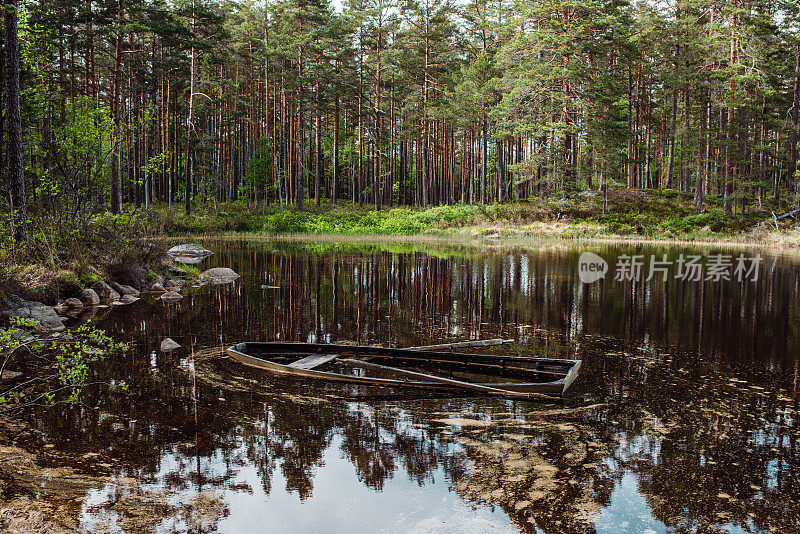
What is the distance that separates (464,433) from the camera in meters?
5.66

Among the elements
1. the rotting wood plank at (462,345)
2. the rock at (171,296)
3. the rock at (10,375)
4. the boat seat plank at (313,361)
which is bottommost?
the rock at (171,296)

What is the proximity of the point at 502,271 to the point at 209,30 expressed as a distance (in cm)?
2922

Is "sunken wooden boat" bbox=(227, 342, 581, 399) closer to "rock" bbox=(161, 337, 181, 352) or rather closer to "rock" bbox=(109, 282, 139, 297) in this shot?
"rock" bbox=(161, 337, 181, 352)

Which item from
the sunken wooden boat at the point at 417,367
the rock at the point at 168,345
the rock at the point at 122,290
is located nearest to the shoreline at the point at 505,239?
the rock at the point at 122,290

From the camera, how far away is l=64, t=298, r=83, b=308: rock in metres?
12.2

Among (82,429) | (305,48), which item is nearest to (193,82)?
(305,48)

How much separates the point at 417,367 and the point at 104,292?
9.14 metres

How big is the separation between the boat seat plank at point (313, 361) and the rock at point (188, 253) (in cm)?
1562

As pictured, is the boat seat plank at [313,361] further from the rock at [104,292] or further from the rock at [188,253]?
the rock at [188,253]

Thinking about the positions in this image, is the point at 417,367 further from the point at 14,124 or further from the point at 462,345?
the point at 14,124

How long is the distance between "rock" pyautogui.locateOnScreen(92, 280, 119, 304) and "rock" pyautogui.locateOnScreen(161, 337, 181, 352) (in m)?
5.11

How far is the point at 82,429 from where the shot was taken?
5.65 m

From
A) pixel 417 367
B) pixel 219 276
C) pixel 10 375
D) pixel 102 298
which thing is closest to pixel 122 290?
pixel 102 298

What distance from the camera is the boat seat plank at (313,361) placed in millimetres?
7752
